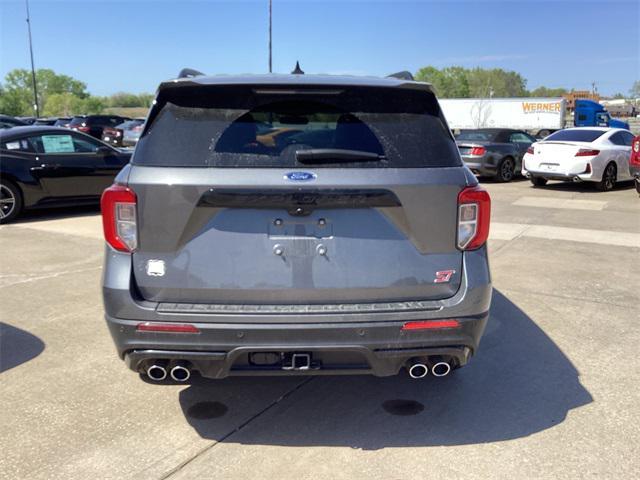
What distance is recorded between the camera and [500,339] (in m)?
4.65

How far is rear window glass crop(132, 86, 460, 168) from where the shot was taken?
2.84 m

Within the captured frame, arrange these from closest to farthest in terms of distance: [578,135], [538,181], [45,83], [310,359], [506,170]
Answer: [310,359] < [578,135] < [538,181] < [506,170] < [45,83]

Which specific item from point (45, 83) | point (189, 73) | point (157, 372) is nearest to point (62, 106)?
point (45, 83)

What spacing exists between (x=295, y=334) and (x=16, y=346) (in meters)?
2.80

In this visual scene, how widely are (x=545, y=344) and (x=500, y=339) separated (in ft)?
1.09

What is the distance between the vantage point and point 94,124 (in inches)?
1165

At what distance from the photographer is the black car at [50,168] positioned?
31.1ft

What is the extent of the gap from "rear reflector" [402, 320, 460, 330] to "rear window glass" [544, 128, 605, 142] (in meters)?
12.9

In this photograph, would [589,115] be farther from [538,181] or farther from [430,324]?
[430,324]

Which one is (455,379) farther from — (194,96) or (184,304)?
(194,96)

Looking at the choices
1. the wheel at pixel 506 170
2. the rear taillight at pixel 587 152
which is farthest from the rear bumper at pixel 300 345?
the wheel at pixel 506 170

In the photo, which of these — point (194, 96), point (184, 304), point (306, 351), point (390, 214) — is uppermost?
point (194, 96)

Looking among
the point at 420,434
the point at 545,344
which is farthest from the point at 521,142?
the point at 420,434

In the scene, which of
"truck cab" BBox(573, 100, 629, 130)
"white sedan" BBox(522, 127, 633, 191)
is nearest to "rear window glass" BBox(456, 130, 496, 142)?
"white sedan" BBox(522, 127, 633, 191)
